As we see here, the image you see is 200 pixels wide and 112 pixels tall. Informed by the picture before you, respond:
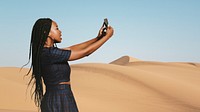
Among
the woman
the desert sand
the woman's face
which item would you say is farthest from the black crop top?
the desert sand

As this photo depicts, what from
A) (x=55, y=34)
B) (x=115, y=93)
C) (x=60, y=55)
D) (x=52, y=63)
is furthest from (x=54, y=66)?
→ (x=115, y=93)

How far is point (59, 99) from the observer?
3.32 meters

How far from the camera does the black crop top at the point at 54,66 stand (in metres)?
3.21

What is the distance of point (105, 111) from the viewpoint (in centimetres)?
1447

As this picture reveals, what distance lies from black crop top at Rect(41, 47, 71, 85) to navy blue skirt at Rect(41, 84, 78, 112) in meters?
0.06

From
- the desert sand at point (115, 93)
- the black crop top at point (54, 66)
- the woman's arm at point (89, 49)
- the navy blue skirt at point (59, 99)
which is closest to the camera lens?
the woman's arm at point (89, 49)

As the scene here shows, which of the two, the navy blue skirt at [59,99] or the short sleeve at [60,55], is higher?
the short sleeve at [60,55]

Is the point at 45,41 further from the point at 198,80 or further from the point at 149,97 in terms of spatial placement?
the point at 198,80

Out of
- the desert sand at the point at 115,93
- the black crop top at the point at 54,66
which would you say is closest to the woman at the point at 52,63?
the black crop top at the point at 54,66

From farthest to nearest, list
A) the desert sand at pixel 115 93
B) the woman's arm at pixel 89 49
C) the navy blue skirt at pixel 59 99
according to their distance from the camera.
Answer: the desert sand at pixel 115 93
the navy blue skirt at pixel 59 99
the woman's arm at pixel 89 49

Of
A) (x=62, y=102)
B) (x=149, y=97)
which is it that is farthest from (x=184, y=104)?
(x=62, y=102)

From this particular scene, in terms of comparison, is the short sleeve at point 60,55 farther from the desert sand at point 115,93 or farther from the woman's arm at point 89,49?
the desert sand at point 115,93

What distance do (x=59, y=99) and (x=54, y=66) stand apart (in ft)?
1.04

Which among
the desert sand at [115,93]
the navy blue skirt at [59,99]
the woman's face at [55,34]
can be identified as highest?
the woman's face at [55,34]
